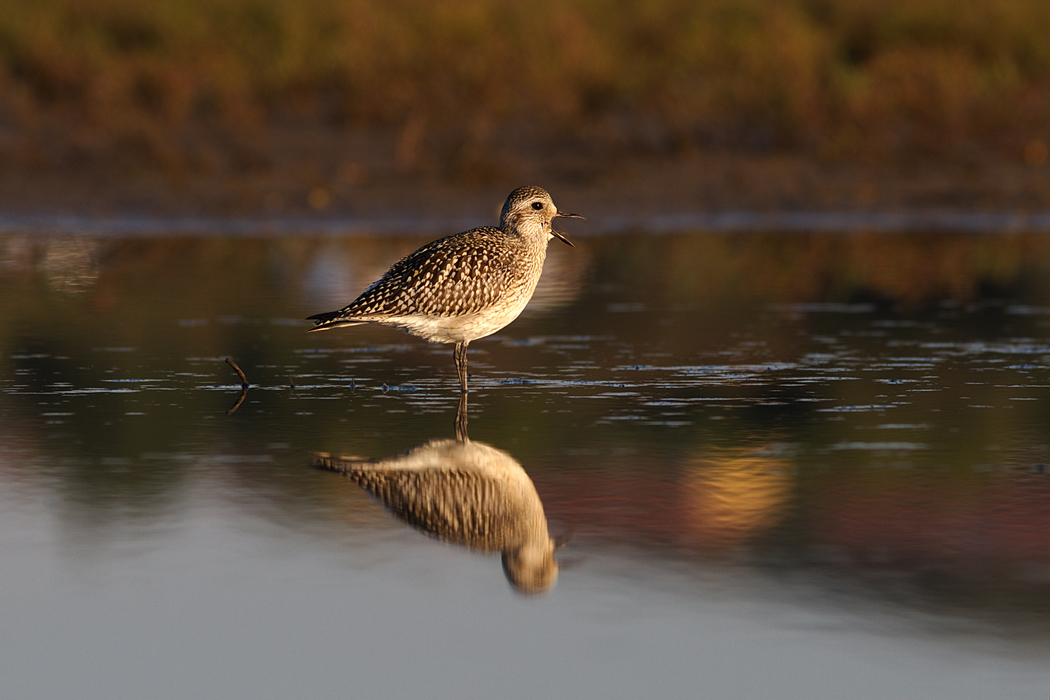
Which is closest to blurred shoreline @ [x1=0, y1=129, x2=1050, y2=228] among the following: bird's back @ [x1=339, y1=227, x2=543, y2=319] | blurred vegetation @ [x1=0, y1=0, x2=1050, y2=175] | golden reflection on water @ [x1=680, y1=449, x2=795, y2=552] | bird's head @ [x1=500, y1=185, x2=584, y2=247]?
blurred vegetation @ [x1=0, y1=0, x2=1050, y2=175]

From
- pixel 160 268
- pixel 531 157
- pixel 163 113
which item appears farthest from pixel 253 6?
pixel 160 268

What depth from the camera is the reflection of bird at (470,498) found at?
282 inches

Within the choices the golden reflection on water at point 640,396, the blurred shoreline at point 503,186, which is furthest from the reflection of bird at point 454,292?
the blurred shoreline at point 503,186

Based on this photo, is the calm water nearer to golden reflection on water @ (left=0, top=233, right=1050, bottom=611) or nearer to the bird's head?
golden reflection on water @ (left=0, top=233, right=1050, bottom=611)

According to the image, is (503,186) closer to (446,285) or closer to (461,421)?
(446,285)

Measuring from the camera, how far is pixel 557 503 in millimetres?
8070

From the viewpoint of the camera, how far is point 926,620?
6.24 metres

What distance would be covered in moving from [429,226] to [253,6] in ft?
34.1

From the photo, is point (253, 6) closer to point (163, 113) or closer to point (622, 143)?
point (163, 113)

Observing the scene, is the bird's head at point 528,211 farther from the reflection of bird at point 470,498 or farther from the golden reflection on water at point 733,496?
the golden reflection on water at point 733,496

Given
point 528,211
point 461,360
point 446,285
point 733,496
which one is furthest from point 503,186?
point 733,496

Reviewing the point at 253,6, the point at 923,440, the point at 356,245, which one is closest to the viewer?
the point at 923,440

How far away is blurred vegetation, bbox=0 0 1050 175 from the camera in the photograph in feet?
86.1

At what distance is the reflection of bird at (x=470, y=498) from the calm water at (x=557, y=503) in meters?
0.06
